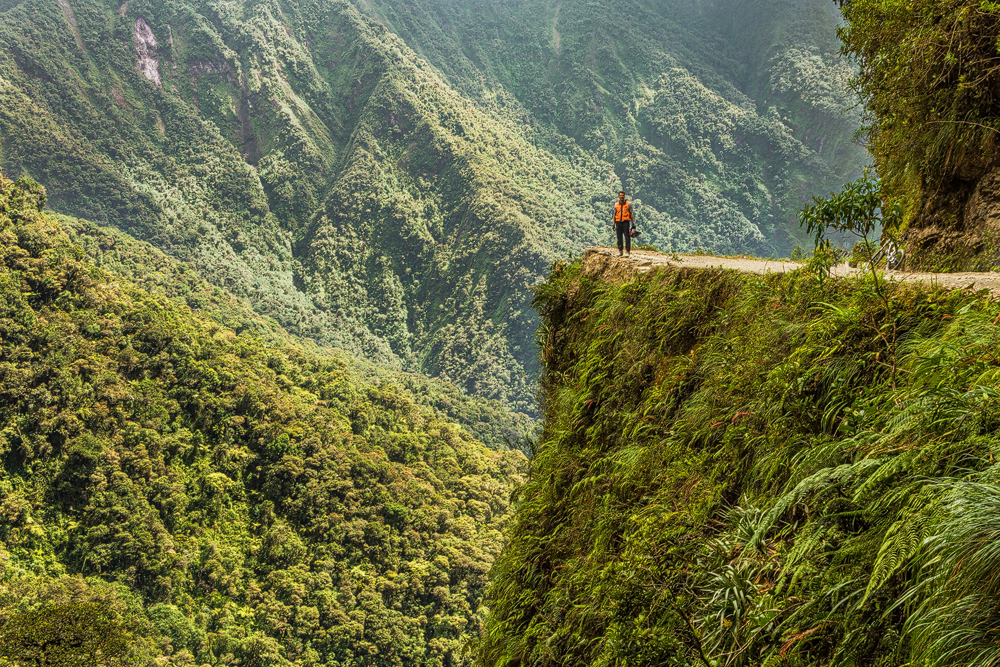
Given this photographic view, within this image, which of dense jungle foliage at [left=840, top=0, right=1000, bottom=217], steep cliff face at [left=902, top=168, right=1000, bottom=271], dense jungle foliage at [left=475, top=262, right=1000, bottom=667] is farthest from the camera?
steep cliff face at [left=902, top=168, right=1000, bottom=271]

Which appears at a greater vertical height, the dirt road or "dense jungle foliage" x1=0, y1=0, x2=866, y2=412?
"dense jungle foliage" x1=0, y1=0, x2=866, y2=412

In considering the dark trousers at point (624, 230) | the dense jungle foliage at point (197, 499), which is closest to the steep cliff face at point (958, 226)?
the dark trousers at point (624, 230)

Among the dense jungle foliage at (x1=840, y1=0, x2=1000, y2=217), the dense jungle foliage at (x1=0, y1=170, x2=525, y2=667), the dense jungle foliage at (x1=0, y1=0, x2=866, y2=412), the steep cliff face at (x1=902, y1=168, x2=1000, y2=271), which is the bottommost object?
the dense jungle foliage at (x1=0, y1=170, x2=525, y2=667)

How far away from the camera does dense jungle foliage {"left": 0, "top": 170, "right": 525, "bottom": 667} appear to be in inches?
1489

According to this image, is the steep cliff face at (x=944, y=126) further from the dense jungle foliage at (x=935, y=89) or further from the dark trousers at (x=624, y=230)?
the dark trousers at (x=624, y=230)

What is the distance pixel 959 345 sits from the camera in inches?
102

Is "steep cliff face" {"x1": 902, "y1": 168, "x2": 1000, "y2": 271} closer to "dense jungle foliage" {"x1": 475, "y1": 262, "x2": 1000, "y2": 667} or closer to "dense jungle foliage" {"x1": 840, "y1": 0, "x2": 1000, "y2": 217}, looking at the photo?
"dense jungle foliage" {"x1": 840, "y1": 0, "x2": 1000, "y2": 217}

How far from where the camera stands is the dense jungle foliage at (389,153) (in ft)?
400

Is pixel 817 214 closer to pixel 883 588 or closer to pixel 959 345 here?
pixel 959 345

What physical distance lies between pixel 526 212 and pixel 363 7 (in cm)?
9945

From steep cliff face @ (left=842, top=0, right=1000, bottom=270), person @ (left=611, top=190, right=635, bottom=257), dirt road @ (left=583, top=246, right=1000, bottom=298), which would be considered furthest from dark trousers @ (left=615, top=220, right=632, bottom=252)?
steep cliff face @ (left=842, top=0, right=1000, bottom=270)

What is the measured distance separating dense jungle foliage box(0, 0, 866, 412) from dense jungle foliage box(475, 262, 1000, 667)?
104064mm

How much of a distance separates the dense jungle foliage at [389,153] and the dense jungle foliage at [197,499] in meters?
60.4

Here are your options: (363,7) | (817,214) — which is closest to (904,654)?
(817,214)
